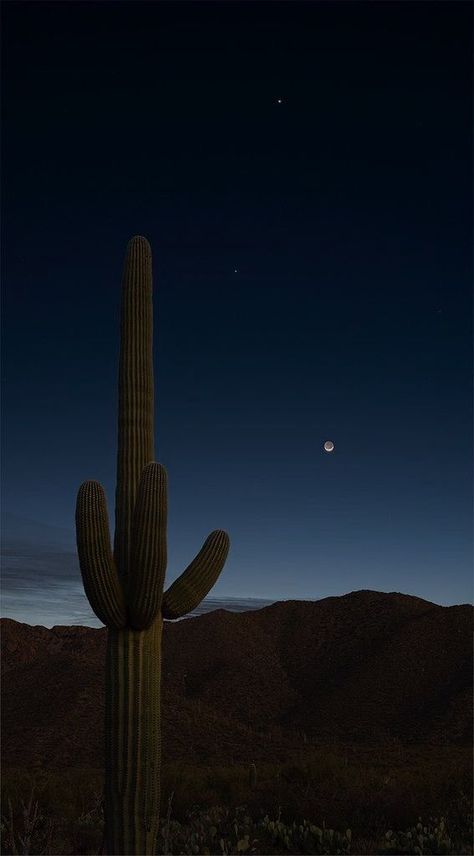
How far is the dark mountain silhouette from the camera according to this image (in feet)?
85.3

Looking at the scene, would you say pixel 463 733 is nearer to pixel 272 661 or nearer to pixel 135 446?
pixel 272 661

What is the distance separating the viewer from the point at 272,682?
4031 cm

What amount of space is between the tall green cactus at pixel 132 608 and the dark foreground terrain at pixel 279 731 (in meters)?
0.50

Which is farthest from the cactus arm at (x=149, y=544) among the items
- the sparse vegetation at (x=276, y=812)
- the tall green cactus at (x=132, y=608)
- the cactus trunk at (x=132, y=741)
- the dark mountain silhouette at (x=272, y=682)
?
the dark mountain silhouette at (x=272, y=682)

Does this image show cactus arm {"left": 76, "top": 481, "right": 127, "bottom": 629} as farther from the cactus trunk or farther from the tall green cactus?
the cactus trunk

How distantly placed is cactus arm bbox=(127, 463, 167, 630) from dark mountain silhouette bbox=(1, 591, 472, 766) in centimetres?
1751

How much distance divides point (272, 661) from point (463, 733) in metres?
16.8

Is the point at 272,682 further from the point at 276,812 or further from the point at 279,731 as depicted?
the point at 276,812

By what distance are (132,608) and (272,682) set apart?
35.2 metres

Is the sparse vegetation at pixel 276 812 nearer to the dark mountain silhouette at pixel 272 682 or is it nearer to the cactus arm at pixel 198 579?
the cactus arm at pixel 198 579

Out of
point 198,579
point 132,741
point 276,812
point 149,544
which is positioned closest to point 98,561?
point 149,544

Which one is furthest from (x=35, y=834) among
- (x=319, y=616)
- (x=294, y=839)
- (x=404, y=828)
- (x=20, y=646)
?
(x=20, y=646)

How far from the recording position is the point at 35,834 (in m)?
10.8

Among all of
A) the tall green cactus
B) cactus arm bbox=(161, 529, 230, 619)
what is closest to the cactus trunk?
the tall green cactus
